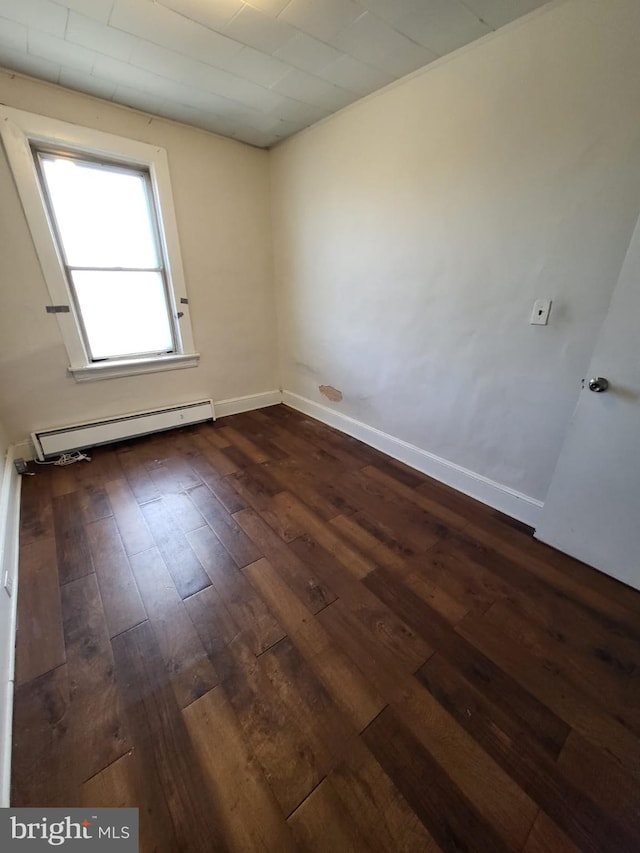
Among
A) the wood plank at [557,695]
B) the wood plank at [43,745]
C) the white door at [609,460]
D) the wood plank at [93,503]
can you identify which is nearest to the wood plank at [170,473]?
the wood plank at [93,503]

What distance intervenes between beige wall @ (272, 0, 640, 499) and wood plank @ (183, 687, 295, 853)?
1.83 meters

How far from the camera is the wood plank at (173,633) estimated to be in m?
1.15

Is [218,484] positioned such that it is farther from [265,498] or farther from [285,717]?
[285,717]

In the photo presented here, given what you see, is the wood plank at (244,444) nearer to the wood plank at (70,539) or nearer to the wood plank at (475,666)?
the wood plank at (70,539)

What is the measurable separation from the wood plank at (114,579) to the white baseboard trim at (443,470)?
193cm

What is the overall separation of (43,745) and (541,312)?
261 centimetres

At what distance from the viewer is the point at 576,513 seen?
166 centimetres

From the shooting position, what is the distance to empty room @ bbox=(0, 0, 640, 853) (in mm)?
947

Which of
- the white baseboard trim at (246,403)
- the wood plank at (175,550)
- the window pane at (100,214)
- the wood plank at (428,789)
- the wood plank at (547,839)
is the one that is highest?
the window pane at (100,214)

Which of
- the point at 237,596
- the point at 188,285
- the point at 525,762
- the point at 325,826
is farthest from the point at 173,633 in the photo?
the point at 188,285

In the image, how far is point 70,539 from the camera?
1783 mm

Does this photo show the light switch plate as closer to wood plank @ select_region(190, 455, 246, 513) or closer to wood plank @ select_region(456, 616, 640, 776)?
wood plank @ select_region(456, 616, 640, 776)

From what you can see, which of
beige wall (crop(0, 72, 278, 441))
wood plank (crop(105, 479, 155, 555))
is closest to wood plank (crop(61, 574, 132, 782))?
wood plank (crop(105, 479, 155, 555))

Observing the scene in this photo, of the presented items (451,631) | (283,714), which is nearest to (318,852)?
(283,714)
